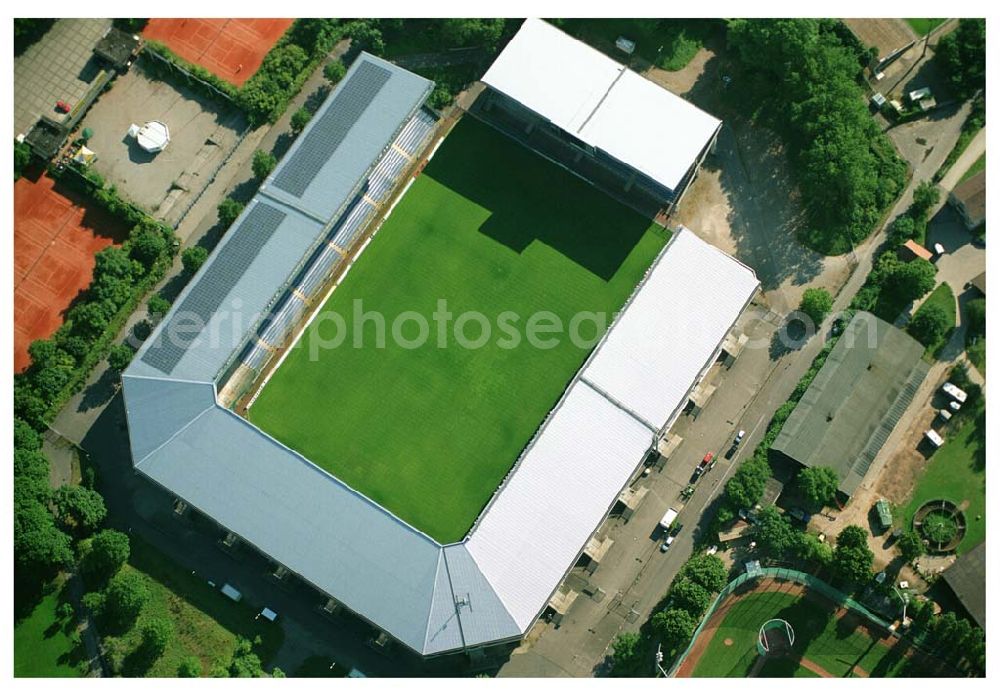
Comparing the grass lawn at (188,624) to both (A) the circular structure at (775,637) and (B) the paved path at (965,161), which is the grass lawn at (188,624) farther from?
(B) the paved path at (965,161)

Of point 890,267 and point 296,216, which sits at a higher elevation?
point 890,267

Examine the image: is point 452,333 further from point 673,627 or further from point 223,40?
point 223,40

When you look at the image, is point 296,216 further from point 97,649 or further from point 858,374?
point 858,374

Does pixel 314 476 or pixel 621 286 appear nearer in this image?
pixel 314 476

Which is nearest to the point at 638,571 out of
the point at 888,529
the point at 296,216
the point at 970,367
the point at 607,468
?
the point at 607,468

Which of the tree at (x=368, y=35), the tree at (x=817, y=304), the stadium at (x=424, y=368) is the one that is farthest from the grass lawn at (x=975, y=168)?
the tree at (x=368, y=35)

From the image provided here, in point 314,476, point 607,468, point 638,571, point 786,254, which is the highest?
point 786,254

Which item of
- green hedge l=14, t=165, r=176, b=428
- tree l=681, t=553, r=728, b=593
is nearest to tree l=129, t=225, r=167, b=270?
green hedge l=14, t=165, r=176, b=428
